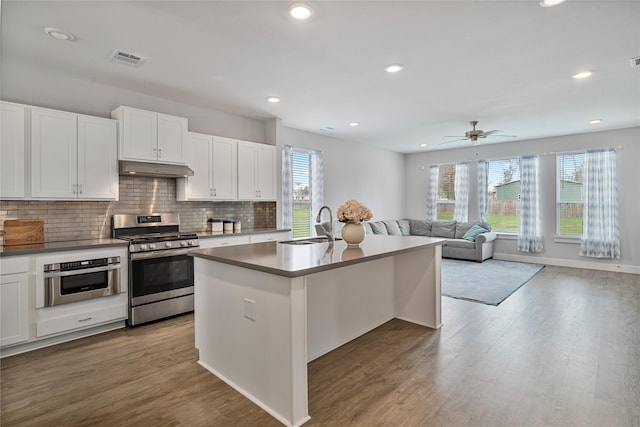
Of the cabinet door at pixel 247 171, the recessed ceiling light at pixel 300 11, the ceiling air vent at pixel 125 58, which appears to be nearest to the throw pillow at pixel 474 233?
Result: the cabinet door at pixel 247 171

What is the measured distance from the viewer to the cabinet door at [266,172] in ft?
17.0

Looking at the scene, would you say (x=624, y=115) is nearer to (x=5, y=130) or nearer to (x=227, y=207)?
(x=227, y=207)

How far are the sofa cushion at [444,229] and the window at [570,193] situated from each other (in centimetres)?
209

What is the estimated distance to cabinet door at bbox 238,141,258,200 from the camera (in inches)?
195

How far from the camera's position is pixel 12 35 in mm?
2777

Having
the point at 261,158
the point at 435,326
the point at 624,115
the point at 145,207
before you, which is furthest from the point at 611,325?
the point at 145,207

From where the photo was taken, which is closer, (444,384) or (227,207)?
(444,384)

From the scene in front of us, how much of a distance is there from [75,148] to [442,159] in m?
7.77

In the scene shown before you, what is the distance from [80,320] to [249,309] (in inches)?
86.5

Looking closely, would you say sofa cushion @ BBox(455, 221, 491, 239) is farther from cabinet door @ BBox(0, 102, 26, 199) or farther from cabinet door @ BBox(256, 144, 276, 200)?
cabinet door @ BBox(0, 102, 26, 199)

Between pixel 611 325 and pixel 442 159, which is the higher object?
pixel 442 159

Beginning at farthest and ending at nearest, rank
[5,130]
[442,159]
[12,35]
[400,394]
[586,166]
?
1. [442,159]
2. [586,166]
3. [5,130]
4. [12,35]
5. [400,394]

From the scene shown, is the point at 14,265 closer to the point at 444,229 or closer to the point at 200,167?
the point at 200,167

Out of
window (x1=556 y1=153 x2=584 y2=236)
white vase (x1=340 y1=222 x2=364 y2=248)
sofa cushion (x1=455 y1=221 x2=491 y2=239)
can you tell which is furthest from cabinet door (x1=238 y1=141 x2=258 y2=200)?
window (x1=556 y1=153 x2=584 y2=236)
